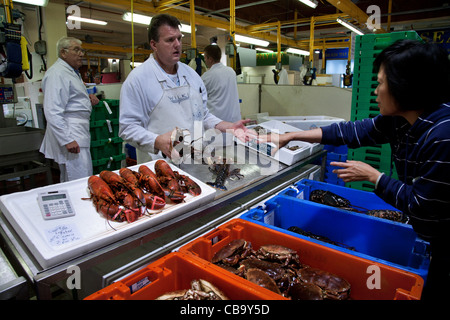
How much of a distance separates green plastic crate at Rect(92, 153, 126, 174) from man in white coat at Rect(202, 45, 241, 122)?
1908mm

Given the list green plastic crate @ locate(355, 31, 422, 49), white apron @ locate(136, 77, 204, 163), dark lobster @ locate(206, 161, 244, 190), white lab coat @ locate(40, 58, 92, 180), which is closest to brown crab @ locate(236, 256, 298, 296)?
dark lobster @ locate(206, 161, 244, 190)

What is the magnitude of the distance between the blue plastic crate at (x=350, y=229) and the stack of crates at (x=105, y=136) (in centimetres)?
369

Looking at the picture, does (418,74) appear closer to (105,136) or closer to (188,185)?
(188,185)

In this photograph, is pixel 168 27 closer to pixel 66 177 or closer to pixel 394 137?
pixel 394 137

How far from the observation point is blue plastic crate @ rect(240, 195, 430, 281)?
156 centimetres

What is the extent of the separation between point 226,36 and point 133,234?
1111 cm

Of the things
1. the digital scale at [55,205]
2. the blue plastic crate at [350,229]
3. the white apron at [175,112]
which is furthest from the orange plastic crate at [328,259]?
the white apron at [175,112]

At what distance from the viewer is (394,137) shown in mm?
1749

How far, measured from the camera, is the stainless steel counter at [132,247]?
1.10m

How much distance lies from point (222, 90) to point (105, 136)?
2.14m

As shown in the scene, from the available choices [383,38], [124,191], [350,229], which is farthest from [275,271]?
[383,38]

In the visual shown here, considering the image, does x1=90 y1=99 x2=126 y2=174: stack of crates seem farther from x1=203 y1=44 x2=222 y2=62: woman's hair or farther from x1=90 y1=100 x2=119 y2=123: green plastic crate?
x1=203 y1=44 x2=222 y2=62: woman's hair

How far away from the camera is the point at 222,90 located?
4.49m

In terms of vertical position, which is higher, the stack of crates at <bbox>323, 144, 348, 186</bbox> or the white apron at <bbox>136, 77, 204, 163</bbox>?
the white apron at <bbox>136, 77, 204, 163</bbox>
